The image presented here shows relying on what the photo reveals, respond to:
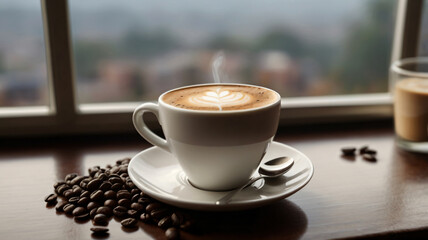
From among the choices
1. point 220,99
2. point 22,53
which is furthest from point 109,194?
point 22,53

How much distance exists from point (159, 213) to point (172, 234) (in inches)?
2.1

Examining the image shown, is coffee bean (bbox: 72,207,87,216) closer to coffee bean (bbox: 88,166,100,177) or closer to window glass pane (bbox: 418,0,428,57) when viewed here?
coffee bean (bbox: 88,166,100,177)

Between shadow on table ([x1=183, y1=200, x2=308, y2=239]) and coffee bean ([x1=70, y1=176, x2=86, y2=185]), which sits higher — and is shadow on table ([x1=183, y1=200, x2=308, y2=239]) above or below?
below

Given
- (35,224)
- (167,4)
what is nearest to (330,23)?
(167,4)

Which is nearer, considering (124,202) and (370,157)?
(124,202)

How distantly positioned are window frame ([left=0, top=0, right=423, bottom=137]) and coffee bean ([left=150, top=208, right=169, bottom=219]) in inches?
16.8

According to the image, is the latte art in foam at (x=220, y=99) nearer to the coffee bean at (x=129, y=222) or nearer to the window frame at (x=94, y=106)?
the coffee bean at (x=129, y=222)

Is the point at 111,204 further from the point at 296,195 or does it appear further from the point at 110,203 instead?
the point at 296,195

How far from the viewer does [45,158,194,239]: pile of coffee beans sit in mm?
647

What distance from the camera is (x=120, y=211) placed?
2.23ft

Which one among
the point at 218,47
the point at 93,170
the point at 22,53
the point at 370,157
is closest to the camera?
the point at 93,170

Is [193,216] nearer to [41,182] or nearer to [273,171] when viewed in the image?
[273,171]

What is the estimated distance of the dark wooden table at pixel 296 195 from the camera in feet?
2.10

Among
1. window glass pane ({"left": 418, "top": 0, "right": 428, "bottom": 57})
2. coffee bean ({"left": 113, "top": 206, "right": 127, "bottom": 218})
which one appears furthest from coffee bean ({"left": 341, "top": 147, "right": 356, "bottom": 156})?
coffee bean ({"left": 113, "top": 206, "right": 127, "bottom": 218})
